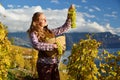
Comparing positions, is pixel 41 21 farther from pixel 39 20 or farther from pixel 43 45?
pixel 43 45

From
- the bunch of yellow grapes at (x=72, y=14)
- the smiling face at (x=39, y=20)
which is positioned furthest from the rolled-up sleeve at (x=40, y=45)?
the bunch of yellow grapes at (x=72, y=14)

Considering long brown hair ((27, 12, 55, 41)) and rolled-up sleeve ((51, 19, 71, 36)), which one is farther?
rolled-up sleeve ((51, 19, 71, 36))

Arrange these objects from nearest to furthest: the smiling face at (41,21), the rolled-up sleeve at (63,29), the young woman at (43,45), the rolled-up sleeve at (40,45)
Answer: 1. the rolled-up sleeve at (40,45)
2. the young woman at (43,45)
3. the smiling face at (41,21)
4. the rolled-up sleeve at (63,29)

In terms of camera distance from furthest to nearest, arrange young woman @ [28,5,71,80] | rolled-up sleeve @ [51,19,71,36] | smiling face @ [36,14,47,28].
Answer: rolled-up sleeve @ [51,19,71,36], smiling face @ [36,14,47,28], young woman @ [28,5,71,80]

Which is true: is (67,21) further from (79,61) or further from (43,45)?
(79,61)

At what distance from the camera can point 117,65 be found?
1402 centimetres

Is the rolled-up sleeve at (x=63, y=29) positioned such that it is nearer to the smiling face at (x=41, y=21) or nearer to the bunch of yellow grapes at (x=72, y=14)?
the bunch of yellow grapes at (x=72, y=14)

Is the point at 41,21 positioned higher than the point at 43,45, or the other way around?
the point at 41,21

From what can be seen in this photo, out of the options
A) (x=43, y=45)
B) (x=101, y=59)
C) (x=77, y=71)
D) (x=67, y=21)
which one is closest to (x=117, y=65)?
(x=101, y=59)

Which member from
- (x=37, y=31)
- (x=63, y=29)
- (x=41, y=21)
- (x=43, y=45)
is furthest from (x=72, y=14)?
(x=43, y=45)

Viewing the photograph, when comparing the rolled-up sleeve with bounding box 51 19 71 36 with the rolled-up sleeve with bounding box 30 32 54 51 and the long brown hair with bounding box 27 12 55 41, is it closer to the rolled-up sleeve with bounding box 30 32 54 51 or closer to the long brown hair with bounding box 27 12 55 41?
the long brown hair with bounding box 27 12 55 41

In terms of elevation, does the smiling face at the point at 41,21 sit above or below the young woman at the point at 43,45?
above

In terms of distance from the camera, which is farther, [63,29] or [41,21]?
[63,29]

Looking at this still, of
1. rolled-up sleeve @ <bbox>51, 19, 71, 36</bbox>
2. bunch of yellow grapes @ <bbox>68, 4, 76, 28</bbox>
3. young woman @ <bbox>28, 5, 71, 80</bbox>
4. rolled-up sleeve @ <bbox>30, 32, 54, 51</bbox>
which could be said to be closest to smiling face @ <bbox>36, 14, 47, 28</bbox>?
young woman @ <bbox>28, 5, 71, 80</bbox>
